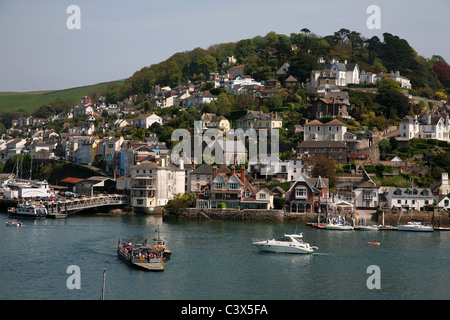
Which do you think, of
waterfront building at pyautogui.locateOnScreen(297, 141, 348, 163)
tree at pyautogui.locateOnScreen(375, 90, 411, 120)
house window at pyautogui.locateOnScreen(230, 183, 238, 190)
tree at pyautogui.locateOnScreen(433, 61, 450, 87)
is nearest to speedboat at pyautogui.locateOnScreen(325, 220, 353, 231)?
house window at pyautogui.locateOnScreen(230, 183, 238, 190)

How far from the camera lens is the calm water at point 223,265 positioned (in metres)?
32.5

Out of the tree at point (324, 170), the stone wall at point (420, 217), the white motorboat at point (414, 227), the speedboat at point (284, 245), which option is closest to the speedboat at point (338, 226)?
the white motorboat at point (414, 227)

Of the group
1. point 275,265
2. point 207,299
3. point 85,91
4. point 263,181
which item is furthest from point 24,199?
point 85,91

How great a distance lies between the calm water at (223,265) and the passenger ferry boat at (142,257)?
641 millimetres

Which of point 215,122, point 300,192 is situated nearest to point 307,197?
point 300,192

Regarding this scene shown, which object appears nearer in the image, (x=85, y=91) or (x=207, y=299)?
(x=207, y=299)

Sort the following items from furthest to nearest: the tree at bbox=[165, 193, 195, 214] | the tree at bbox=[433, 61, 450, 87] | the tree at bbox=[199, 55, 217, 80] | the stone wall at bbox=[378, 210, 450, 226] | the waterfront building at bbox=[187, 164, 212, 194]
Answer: the tree at bbox=[199, 55, 217, 80] < the tree at bbox=[433, 61, 450, 87] < the waterfront building at bbox=[187, 164, 212, 194] < the tree at bbox=[165, 193, 195, 214] < the stone wall at bbox=[378, 210, 450, 226]

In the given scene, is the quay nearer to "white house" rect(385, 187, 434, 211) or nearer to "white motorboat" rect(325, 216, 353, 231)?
"white motorboat" rect(325, 216, 353, 231)

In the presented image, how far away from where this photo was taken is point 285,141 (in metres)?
76.9

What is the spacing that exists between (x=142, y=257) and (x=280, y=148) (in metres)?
39.3

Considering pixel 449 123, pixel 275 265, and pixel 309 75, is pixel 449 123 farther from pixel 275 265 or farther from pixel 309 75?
pixel 275 265

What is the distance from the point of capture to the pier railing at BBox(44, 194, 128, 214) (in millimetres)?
64562

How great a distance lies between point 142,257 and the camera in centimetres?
3862
